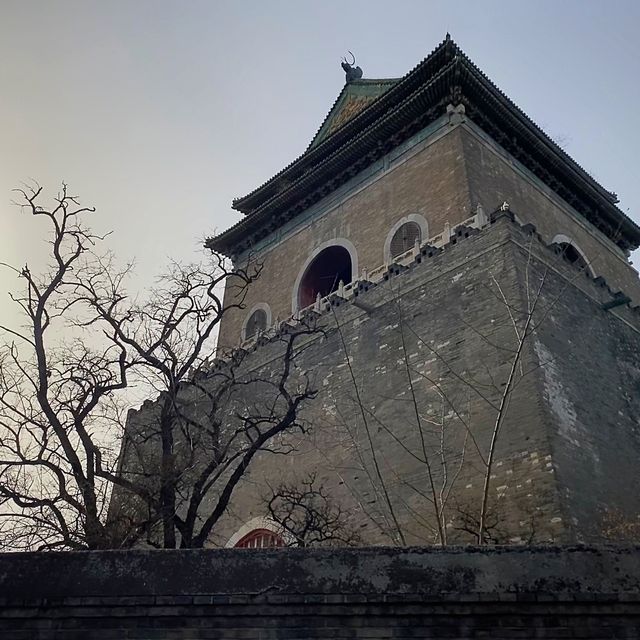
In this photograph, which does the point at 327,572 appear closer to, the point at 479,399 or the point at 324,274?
the point at 479,399

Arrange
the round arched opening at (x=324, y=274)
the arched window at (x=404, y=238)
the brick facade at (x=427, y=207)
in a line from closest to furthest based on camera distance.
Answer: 1. the brick facade at (x=427, y=207)
2. the arched window at (x=404, y=238)
3. the round arched opening at (x=324, y=274)

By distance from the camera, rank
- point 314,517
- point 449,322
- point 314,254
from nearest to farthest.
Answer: point 314,517 < point 449,322 < point 314,254

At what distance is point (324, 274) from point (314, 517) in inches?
385

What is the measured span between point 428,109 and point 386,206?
251cm

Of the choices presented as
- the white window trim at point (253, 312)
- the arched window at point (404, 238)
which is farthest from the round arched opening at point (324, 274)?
the arched window at point (404, 238)

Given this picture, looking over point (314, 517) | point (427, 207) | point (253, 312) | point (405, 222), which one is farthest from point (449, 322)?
point (253, 312)

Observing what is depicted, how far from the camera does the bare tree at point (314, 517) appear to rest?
8.91m

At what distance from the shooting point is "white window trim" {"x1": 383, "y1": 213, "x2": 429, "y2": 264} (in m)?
14.4

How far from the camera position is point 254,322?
18375 mm

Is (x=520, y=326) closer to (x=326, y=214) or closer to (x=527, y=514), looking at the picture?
(x=527, y=514)

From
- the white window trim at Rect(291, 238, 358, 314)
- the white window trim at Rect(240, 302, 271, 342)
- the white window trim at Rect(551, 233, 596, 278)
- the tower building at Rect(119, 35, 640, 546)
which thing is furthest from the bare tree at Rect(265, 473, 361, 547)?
the white window trim at Rect(551, 233, 596, 278)

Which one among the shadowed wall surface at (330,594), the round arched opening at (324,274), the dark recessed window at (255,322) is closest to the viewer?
the shadowed wall surface at (330,594)

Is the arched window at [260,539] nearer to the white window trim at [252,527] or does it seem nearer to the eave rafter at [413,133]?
the white window trim at [252,527]

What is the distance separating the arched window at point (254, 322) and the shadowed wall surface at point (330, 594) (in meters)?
14.5
